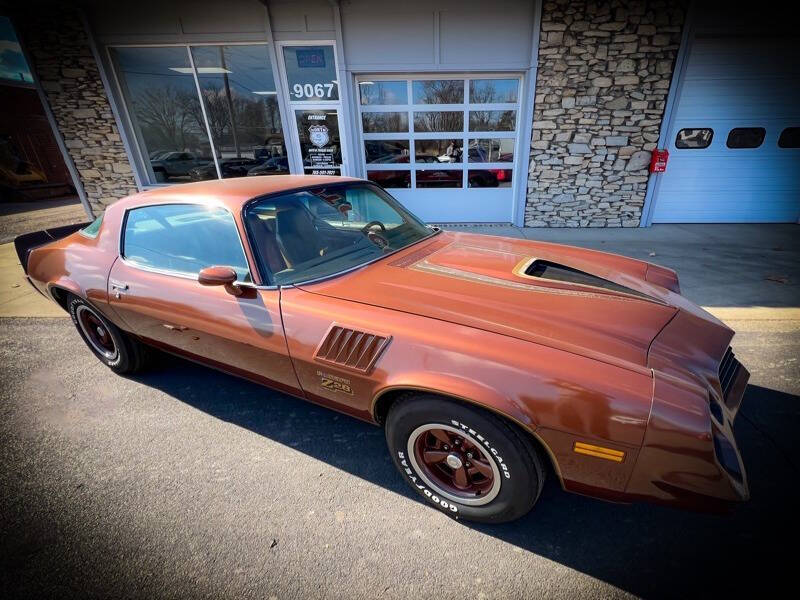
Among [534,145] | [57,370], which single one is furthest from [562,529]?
[534,145]

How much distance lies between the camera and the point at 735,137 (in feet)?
22.2

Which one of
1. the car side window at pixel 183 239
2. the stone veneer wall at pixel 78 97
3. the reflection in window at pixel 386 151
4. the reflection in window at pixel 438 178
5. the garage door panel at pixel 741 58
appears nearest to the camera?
the car side window at pixel 183 239

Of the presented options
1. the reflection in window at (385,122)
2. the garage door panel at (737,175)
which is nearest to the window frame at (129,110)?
the reflection in window at (385,122)

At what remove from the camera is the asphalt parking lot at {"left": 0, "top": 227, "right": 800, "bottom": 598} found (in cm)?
148

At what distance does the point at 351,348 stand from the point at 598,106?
23.5 ft

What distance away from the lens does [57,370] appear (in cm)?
302

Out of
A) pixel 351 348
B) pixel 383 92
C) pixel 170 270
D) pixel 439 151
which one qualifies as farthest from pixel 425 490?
pixel 383 92

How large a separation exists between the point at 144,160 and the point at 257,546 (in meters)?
8.83

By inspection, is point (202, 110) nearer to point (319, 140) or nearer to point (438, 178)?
point (319, 140)

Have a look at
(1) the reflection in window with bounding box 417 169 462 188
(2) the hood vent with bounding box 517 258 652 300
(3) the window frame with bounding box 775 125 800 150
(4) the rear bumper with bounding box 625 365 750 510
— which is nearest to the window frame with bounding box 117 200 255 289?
(2) the hood vent with bounding box 517 258 652 300

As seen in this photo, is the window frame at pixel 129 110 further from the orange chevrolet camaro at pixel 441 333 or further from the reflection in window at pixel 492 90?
the orange chevrolet camaro at pixel 441 333

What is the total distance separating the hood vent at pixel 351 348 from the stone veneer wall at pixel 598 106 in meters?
6.43

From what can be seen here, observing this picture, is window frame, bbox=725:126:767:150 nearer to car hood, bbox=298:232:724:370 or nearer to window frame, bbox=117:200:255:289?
car hood, bbox=298:232:724:370

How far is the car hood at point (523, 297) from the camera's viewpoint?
1.47 metres
